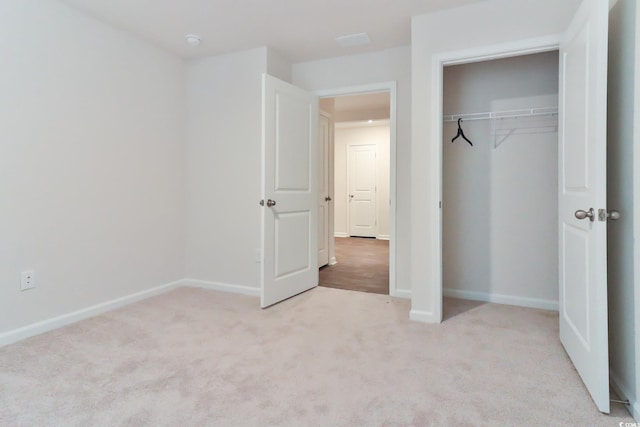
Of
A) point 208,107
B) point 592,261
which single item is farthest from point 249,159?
point 592,261

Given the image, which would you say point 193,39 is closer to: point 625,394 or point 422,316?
point 422,316

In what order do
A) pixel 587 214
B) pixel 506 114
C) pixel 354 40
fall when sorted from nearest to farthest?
pixel 587 214
pixel 506 114
pixel 354 40

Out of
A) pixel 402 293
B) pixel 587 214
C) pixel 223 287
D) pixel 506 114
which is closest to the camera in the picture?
pixel 587 214

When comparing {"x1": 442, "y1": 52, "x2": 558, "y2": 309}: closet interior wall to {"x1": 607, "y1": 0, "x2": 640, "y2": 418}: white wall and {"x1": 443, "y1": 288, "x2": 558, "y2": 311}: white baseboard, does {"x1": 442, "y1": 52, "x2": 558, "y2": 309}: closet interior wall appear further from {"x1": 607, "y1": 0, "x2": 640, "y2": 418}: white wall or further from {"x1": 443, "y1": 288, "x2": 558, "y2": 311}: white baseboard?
{"x1": 607, "y1": 0, "x2": 640, "y2": 418}: white wall

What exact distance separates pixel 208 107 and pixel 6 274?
2216 millimetres

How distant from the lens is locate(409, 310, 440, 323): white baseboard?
279 centimetres

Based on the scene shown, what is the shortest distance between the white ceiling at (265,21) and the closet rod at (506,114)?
83cm

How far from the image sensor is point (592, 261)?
1.71 m

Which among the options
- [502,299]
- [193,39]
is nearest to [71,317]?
[193,39]

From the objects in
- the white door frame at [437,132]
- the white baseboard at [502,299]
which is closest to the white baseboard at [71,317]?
the white door frame at [437,132]

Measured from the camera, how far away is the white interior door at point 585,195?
163 cm

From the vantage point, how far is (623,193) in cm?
175

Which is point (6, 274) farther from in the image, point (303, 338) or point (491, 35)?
point (491, 35)

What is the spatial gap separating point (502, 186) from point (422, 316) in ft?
4.58
